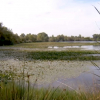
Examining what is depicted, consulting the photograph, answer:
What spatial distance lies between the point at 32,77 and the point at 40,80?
0.46 metres

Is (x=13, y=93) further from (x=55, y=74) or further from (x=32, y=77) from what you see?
(x=55, y=74)

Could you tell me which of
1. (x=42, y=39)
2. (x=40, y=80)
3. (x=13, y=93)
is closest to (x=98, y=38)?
(x=13, y=93)

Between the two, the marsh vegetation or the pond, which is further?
the pond

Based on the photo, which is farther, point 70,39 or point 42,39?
point 70,39

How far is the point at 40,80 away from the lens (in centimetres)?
607

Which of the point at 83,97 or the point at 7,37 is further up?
the point at 7,37

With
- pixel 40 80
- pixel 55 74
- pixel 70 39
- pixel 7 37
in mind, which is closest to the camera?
pixel 40 80

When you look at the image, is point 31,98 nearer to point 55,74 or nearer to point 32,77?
point 32,77

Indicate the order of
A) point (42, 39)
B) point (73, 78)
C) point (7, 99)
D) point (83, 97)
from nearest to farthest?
point (7, 99) < point (83, 97) < point (73, 78) < point (42, 39)

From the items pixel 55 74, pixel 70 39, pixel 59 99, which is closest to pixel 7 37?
pixel 55 74

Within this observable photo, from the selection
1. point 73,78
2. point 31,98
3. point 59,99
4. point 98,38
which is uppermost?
point 98,38

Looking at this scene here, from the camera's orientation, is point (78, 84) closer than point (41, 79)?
→ Yes

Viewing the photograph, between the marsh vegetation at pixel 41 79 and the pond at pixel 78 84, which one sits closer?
the marsh vegetation at pixel 41 79

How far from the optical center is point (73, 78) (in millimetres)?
6551
